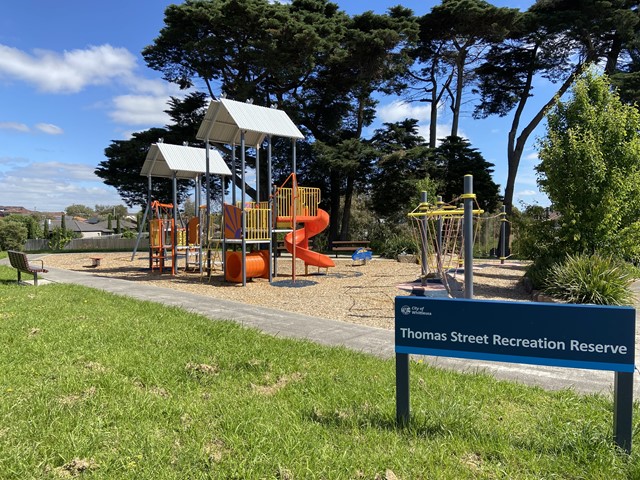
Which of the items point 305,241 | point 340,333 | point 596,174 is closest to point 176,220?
point 305,241

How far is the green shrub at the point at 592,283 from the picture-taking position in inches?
322

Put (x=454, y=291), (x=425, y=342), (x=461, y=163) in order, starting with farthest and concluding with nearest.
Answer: (x=461, y=163) < (x=454, y=291) < (x=425, y=342)

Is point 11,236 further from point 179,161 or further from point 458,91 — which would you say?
point 458,91

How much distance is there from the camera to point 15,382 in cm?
389

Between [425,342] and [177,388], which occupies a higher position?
[425,342]

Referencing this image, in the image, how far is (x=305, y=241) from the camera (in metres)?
15.0

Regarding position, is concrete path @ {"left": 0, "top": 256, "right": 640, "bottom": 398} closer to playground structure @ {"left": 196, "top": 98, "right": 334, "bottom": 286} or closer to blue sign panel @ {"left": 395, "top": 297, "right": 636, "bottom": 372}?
blue sign panel @ {"left": 395, "top": 297, "right": 636, "bottom": 372}

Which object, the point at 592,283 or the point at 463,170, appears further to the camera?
the point at 463,170

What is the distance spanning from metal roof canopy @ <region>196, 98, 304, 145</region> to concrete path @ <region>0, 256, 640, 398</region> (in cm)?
503

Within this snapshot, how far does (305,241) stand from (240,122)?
4409mm

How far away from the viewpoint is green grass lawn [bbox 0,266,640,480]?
2631 millimetres

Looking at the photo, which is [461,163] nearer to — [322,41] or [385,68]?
[385,68]

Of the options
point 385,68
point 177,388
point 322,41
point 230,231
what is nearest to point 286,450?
point 177,388

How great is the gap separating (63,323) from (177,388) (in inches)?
122
